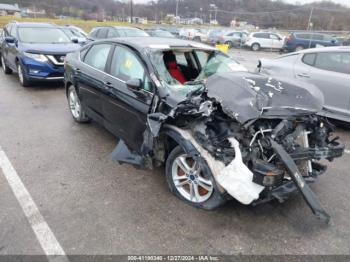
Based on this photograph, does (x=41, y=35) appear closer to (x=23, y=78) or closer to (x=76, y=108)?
(x=23, y=78)

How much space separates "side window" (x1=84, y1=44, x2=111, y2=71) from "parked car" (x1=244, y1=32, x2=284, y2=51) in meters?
22.2

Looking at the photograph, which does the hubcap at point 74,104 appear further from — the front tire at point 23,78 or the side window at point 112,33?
the side window at point 112,33

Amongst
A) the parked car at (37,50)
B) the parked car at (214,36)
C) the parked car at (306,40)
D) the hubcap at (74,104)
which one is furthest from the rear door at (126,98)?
the parked car at (214,36)

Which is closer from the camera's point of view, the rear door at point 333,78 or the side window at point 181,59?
the side window at point 181,59

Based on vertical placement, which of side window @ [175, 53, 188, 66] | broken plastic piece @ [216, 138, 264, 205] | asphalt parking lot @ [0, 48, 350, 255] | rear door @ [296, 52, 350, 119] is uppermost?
side window @ [175, 53, 188, 66]

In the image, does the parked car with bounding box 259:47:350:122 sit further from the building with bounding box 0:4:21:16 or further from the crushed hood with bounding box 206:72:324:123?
the building with bounding box 0:4:21:16

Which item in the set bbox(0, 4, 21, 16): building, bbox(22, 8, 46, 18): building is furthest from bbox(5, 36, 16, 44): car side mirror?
bbox(0, 4, 21, 16): building

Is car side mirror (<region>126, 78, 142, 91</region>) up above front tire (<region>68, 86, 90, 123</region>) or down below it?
above

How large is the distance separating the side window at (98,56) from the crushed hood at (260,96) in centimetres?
187

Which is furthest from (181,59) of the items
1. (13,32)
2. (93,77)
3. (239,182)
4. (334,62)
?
(13,32)

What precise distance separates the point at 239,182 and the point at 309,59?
436cm

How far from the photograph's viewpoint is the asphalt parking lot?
8.46 ft

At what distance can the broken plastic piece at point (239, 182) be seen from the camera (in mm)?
2562

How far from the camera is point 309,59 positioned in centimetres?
586
